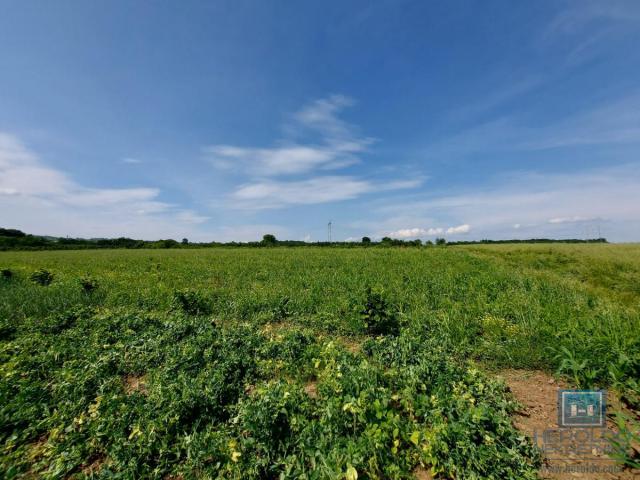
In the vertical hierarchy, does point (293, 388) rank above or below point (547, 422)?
above

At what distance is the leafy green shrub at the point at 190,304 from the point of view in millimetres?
8281

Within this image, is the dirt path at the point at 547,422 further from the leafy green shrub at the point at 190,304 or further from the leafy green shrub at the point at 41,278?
the leafy green shrub at the point at 41,278

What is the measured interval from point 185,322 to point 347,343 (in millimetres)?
4007

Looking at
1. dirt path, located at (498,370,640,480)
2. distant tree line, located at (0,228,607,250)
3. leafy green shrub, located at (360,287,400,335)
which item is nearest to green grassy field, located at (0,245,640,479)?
leafy green shrub, located at (360,287,400,335)

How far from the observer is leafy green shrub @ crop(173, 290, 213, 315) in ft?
27.2

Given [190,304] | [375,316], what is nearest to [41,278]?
[190,304]

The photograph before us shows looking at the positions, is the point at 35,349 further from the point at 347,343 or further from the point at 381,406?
the point at 381,406

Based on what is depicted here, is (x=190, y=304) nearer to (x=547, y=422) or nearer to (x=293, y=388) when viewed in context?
(x=293, y=388)

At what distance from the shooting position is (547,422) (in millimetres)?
3326

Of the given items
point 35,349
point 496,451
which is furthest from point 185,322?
point 496,451

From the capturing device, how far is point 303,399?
346 cm

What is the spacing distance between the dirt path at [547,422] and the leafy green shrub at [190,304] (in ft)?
25.7

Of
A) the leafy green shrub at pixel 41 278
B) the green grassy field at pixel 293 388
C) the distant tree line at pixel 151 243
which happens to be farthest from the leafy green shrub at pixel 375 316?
the distant tree line at pixel 151 243

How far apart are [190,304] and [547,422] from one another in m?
8.64
